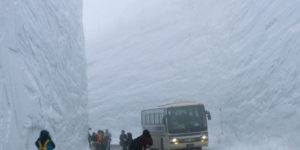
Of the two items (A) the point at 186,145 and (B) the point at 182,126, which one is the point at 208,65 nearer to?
(B) the point at 182,126

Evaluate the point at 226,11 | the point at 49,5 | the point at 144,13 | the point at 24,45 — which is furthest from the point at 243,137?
the point at 144,13

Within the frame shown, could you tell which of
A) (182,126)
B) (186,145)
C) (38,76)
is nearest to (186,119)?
(182,126)

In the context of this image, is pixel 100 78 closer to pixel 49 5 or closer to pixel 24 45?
pixel 49 5

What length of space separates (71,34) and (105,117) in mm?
16726

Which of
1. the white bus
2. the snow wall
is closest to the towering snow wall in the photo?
the white bus

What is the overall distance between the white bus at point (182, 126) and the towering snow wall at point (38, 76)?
428 centimetres

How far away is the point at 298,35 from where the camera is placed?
61.9 feet

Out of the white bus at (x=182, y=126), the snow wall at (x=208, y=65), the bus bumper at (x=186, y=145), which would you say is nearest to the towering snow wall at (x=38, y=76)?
the white bus at (x=182, y=126)

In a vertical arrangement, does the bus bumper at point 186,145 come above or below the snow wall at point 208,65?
below

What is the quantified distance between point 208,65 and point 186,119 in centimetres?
1624

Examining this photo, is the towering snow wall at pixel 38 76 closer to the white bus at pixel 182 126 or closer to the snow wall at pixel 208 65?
the white bus at pixel 182 126

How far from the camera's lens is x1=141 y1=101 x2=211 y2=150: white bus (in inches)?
670

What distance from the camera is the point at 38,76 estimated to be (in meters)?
12.2

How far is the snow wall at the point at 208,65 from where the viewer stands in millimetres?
19125
